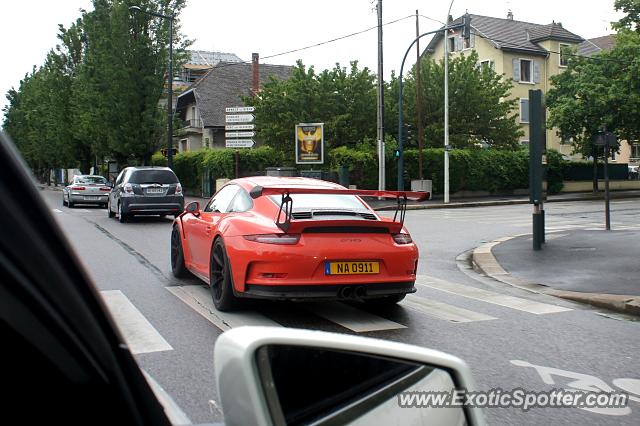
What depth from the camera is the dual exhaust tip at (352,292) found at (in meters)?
5.94

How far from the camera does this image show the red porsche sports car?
19.3ft

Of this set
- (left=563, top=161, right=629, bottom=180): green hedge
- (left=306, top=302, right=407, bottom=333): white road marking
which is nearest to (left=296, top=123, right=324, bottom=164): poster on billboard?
(left=563, top=161, right=629, bottom=180): green hedge

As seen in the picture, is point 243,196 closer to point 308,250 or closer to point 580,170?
point 308,250

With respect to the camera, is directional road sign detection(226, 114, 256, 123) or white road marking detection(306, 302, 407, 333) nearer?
white road marking detection(306, 302, 407, 333)

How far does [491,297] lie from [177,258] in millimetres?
4171

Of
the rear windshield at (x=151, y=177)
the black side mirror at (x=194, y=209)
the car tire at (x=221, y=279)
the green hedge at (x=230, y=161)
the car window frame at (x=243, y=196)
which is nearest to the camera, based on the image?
the car tire at (x=221, y=279)

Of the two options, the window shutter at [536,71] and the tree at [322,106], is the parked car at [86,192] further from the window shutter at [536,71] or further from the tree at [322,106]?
the window shutter at [536,71]

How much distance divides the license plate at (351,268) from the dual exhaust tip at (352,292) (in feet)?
0.46

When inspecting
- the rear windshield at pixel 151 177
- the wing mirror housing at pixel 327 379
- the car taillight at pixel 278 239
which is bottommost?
the car taillight at pixel 278 239

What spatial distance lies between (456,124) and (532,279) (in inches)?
1185

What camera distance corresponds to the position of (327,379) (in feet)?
4.09

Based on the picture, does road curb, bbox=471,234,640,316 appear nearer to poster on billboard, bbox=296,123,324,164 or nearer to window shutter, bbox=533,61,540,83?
poster on billboard, bbox=296,123,324,164

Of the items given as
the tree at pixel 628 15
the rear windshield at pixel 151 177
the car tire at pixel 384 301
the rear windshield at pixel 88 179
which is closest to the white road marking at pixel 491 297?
the car tire at pixel 384 301

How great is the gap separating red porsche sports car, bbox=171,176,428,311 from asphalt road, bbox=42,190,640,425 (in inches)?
13.6
